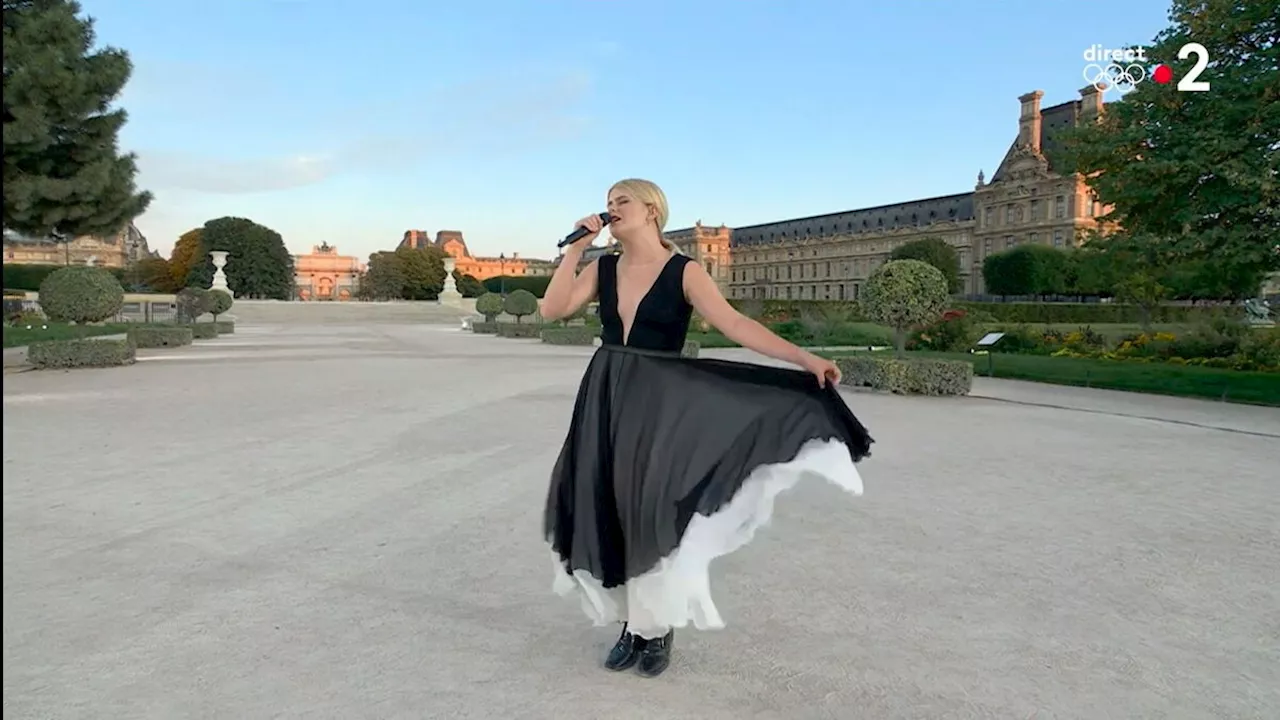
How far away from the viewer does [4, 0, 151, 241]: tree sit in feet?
42.7

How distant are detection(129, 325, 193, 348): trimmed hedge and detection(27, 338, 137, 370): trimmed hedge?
669 centimetres

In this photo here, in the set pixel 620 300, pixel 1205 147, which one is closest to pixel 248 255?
pixel 1205 147

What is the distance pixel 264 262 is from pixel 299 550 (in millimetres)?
72529

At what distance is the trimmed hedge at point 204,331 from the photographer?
28.7 metres

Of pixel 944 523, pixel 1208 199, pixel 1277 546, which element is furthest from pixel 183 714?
pixel 1208 199

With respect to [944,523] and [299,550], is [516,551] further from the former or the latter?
[944,523]

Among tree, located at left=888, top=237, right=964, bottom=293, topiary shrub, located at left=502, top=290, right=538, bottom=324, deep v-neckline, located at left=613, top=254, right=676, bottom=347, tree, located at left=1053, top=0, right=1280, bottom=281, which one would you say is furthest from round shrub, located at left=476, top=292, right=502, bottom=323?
tree, located at left=888, top=237, right=964, bottom=293

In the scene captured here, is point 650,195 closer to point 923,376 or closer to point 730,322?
point 730,322

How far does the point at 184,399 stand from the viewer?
36.7ft

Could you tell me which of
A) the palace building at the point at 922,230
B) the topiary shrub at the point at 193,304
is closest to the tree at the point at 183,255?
the palace building at the point at 922,230

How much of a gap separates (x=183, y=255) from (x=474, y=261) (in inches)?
2261

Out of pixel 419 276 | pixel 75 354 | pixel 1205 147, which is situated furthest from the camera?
pixel 419 276

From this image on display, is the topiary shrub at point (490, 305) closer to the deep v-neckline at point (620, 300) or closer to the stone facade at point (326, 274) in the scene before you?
the deep v-neckline at point (620, 300)

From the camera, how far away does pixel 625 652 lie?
3.10 m
